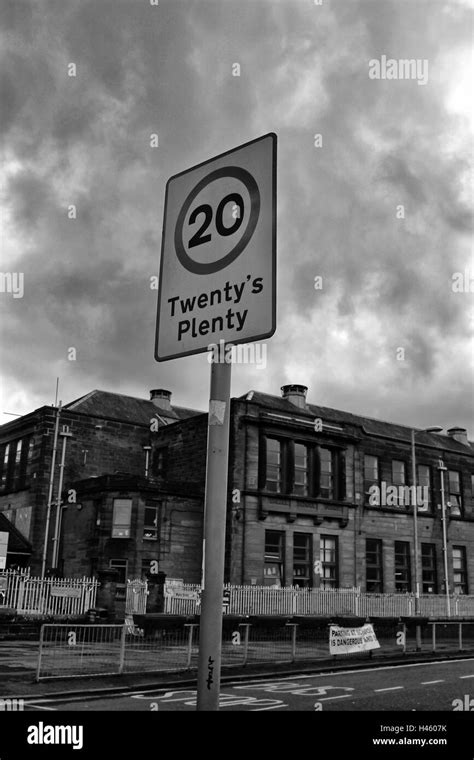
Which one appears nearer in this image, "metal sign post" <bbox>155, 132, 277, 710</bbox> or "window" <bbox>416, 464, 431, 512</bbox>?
"metal sign post" <bbox>155, 132, 277, 710</bbox>

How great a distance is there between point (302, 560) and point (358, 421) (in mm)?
10890

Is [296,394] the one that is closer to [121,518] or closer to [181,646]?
[121,518]

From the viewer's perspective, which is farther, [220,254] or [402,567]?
[402,567]

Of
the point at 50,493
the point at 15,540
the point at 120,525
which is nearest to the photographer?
the point at 120,525

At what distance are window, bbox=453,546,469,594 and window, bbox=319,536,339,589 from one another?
906 cm

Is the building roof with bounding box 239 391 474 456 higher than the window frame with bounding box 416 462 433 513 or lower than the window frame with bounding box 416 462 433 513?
higher

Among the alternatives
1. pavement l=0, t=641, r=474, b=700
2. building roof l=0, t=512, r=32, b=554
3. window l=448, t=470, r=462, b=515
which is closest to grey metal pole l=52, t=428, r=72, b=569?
building roof l=0, t=512, r=32, b=554

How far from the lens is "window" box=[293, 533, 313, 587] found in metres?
33.7

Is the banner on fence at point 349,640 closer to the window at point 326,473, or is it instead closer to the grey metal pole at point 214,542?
the window at point 326,473

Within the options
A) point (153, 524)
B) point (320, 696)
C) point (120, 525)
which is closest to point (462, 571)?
point (153, 524)

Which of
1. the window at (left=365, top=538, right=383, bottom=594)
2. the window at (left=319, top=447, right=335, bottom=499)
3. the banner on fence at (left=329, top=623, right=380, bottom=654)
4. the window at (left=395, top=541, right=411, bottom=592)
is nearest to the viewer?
the banner on fence at (left=329, top=623, right=380, bottom=654)

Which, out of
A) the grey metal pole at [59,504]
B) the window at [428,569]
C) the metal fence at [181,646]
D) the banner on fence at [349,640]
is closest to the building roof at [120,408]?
the grey metal pole at [59,504]

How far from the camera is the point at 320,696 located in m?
12.4

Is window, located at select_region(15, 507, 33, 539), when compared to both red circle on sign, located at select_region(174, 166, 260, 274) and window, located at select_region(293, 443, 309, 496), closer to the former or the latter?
window, located at select_region(293, 443, 309, 496)
